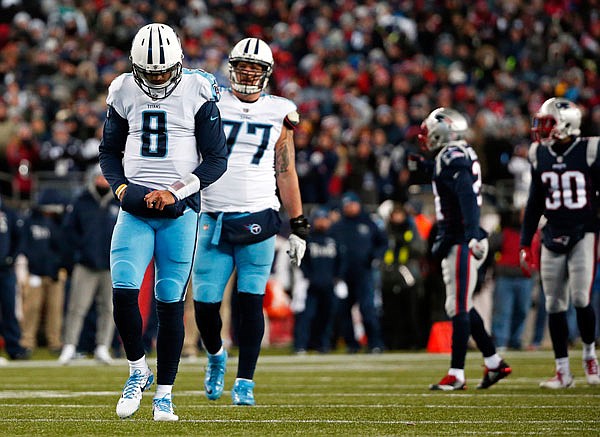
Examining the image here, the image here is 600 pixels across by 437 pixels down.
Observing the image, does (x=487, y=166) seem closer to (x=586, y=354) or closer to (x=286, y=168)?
(x=586, y=354)

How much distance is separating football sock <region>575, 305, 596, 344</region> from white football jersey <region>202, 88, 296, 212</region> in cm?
246

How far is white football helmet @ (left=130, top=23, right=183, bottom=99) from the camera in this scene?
240 inches

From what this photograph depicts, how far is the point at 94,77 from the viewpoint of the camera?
66.7 feet

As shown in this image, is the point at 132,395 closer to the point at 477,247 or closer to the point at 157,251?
the point at 157,251

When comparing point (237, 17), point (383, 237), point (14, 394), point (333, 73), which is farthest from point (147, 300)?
point (237, 17)

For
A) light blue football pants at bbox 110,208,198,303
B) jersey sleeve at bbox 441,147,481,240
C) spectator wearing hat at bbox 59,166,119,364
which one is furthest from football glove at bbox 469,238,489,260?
spectator wearing hat at bbox 59,166,119,364

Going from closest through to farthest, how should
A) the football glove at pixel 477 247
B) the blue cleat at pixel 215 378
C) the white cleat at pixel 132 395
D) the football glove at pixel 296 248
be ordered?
the white cleat at pixel 132 395, the football glove at pixel 296 248, the blue cleat at pixel 215 378, the football glove at pixel 477 247

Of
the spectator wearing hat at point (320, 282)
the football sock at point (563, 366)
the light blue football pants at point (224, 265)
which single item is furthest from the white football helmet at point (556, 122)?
the spectator wearing hat at point (320, 282)

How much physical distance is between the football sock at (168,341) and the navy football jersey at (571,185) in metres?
3.36

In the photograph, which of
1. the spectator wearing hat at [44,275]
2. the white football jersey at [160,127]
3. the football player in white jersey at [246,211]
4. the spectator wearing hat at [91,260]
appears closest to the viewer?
the white football jersey at [160,127]

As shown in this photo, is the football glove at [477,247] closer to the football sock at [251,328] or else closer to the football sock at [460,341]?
the football sock at [460,341]

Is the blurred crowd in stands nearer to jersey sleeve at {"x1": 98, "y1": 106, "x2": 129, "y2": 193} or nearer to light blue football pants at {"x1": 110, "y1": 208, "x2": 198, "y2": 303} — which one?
jersey sleeve at {"x1": 98, "y1": 106, "x2": 129, "y2": 193}

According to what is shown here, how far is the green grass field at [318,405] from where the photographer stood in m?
5.76

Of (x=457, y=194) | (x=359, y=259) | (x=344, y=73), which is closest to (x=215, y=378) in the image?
(x=457, y=194)
